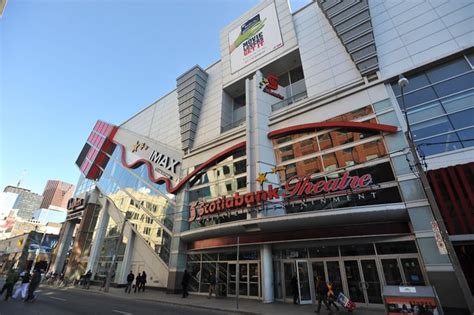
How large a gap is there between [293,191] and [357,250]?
16.3 feet

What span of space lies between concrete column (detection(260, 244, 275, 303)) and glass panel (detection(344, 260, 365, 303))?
472 centimetres

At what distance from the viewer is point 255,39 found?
2650 cm

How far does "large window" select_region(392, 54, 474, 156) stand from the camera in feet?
44.6

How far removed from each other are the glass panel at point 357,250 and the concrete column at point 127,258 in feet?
78.9

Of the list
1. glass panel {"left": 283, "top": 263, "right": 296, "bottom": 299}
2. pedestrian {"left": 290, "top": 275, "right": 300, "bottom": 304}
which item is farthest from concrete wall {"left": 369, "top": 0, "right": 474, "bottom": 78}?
pedestrian {"left": 290, "top": 275, "right": 300, "bottom": 304}

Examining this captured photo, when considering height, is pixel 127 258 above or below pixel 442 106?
below

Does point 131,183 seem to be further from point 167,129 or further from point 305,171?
point 305,171

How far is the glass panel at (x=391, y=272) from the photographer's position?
1331 cm

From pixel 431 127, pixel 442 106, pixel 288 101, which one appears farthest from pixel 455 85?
pixel 288 101

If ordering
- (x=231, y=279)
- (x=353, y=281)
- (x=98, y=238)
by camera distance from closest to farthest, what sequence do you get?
(x=353, y=281) < (x=231, y=279) < (x=98, y=238)

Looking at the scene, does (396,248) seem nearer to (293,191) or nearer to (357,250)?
(357,250)

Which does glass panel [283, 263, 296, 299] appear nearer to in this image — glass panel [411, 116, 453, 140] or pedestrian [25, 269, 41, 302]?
glass panel [411, 116, 453, 140]

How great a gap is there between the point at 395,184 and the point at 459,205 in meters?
2.92

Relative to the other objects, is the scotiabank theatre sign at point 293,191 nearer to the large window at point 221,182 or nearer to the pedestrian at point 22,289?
the large window at point 221,182
